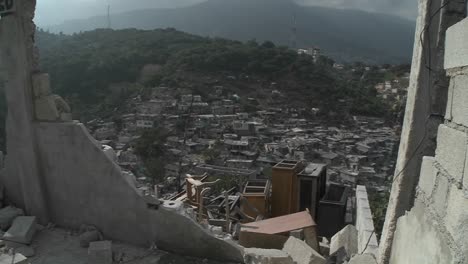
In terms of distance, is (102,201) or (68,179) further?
(68,179)

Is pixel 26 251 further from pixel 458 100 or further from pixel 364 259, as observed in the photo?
pixel 458 100

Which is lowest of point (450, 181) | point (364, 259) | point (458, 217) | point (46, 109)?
point (364, 259)

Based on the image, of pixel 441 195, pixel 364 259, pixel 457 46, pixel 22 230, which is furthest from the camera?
pixel 22 230

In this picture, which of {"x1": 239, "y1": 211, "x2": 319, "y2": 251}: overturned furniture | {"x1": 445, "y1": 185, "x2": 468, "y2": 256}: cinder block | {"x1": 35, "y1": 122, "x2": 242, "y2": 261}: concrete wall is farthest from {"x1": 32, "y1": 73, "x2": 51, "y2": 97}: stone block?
{"x1": 445, "y1": 185, "x2": 468, "y2": 256}: cinder block

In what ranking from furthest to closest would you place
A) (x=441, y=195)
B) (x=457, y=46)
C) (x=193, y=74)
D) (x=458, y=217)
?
(x=193, y=74)
(x=441, y=195)
(x=457, y=46)
(x=458, y=217)

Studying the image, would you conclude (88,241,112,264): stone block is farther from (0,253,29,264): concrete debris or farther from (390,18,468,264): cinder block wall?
(390,18,468,264): cinder block wall

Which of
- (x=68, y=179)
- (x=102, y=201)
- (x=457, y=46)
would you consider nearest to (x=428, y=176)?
(x=457, y=46)
